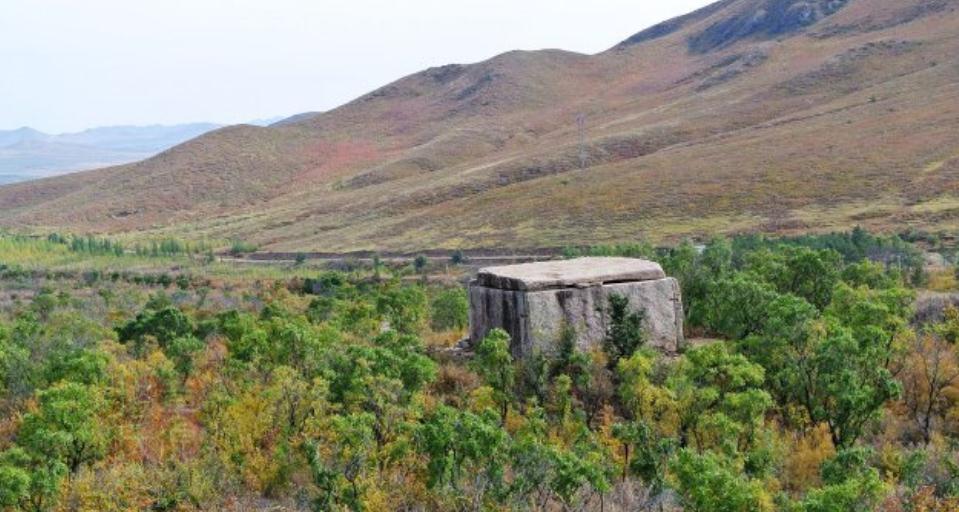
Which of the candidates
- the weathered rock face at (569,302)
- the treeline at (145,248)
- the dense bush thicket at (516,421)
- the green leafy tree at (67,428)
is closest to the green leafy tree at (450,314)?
the dense bush thicket at (516,421)

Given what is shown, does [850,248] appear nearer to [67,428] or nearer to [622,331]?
[622,331]

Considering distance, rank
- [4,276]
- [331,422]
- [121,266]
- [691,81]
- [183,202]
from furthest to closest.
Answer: [691,81]
[183,202]
[121,266]
[4,276]
[331,422]

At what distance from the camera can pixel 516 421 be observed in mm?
20719

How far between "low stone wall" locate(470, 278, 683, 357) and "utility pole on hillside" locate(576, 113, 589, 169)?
8873 cm

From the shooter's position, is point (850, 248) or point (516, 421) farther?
point (850, 248)

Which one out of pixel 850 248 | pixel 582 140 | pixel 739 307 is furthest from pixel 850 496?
pixel 582 140

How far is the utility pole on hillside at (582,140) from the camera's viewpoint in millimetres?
116387

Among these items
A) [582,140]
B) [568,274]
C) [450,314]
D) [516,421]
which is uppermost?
[582,140]

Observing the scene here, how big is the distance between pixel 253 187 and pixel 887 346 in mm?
132216

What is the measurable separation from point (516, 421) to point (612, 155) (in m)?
101

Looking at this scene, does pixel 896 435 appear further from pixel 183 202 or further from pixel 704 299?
pixel 183 202

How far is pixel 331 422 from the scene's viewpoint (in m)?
17.9

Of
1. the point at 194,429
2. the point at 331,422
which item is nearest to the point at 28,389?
the point at 194,429

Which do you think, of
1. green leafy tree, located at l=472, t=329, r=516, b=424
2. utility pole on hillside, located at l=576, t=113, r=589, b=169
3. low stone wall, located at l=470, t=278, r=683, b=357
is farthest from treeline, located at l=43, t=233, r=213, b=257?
green leafy tree, located at l=472, t=329, r=516, b=424
